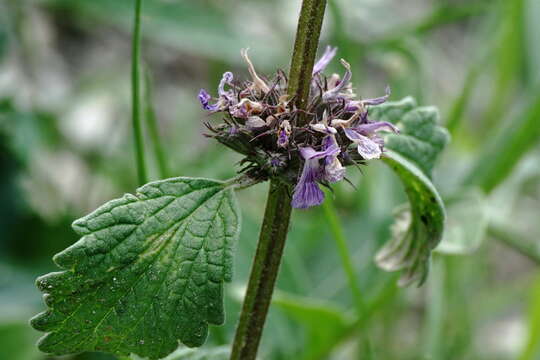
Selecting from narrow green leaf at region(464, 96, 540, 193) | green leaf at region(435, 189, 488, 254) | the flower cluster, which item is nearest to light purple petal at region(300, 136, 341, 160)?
the flower cluster

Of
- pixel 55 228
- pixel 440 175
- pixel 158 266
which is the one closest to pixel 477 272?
pixel 440 175

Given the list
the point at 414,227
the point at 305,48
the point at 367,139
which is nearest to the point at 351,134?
the point at 367,139

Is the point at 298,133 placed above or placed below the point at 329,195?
below

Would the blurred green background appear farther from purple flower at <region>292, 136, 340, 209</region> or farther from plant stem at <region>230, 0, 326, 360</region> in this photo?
purple flower at <region>292, 136, 340, 209</region>

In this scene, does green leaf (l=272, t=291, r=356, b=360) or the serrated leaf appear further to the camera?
green leaf (l=272, t=291, r=356, b=360)

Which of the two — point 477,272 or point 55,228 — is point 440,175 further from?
point 55,228

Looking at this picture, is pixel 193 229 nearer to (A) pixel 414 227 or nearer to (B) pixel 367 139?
(B) pixel 367 139

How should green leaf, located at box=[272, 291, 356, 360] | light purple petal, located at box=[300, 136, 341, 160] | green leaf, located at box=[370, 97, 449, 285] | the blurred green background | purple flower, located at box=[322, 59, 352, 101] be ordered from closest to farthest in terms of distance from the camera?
1. light purple petal, located at box=[300, 136, 341, 160]
2. purple flower, located at box=[322, 59, 352, 101]
3. green leaf, located at box=[370, 97, 449, 285]
4. green leaf, located at box=[272, 291, 356, 360]
5. the blurred green background

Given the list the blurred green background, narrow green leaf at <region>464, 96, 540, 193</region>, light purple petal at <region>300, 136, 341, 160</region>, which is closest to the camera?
light purple petal at <region>300, 136, 341, 160</region>
